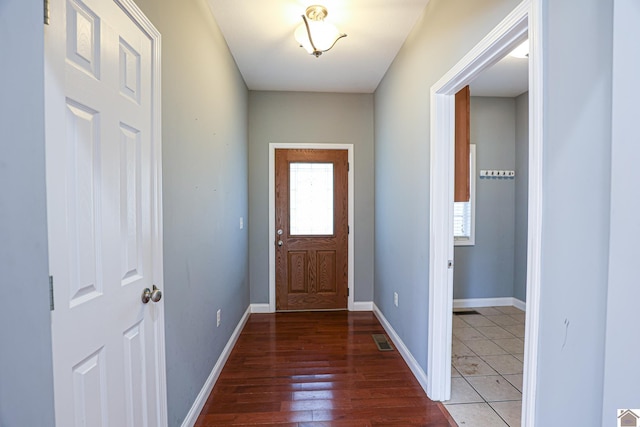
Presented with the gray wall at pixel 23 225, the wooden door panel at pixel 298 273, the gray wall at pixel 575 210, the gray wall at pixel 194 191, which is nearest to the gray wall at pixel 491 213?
the wooden door panel at pixel 298 273

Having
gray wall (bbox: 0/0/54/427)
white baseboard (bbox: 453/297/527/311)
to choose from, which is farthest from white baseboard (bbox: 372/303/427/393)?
gray wall (bbox: 0/0/54/427)

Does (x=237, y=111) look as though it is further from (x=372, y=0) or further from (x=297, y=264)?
(x=297, y=264)

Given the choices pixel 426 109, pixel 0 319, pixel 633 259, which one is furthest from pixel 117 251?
pixel 426 109

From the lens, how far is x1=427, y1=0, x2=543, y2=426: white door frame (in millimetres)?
1032

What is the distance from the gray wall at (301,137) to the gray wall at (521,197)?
1.89 m

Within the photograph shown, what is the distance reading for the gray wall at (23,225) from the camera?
0.53 meters

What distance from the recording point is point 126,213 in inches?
42.8

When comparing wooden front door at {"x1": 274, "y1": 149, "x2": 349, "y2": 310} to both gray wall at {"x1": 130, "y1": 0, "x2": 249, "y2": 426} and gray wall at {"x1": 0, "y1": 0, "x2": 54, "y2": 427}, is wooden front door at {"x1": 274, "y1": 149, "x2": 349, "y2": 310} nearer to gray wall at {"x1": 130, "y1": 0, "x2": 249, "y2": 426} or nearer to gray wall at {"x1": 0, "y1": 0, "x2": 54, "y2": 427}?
gray wall at {"x1": 130, "y1": 0, "x2": 249, "y2": 426}

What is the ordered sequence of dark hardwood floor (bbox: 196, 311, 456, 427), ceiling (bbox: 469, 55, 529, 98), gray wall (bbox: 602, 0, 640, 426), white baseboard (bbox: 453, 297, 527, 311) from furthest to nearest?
white baseboard (bbox: 453, 297, 527, 311) < ceiling (bbox: 469, 55, 529, 98) < dark hardwood floor (bbox: 196, 311, 456, 427) < gray wall (bbox: 602, 0, 640, 426)

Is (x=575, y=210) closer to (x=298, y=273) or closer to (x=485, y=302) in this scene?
(x=298, y=273)

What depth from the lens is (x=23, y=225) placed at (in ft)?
1.89

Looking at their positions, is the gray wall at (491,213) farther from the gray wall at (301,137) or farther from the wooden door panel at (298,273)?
the wooden door panel at (298,273)

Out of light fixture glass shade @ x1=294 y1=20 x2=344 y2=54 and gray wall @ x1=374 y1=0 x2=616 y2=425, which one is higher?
light fixture glass shade @ x1=294 y1=20 x2=344 y2=54

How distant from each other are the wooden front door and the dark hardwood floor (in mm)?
586
